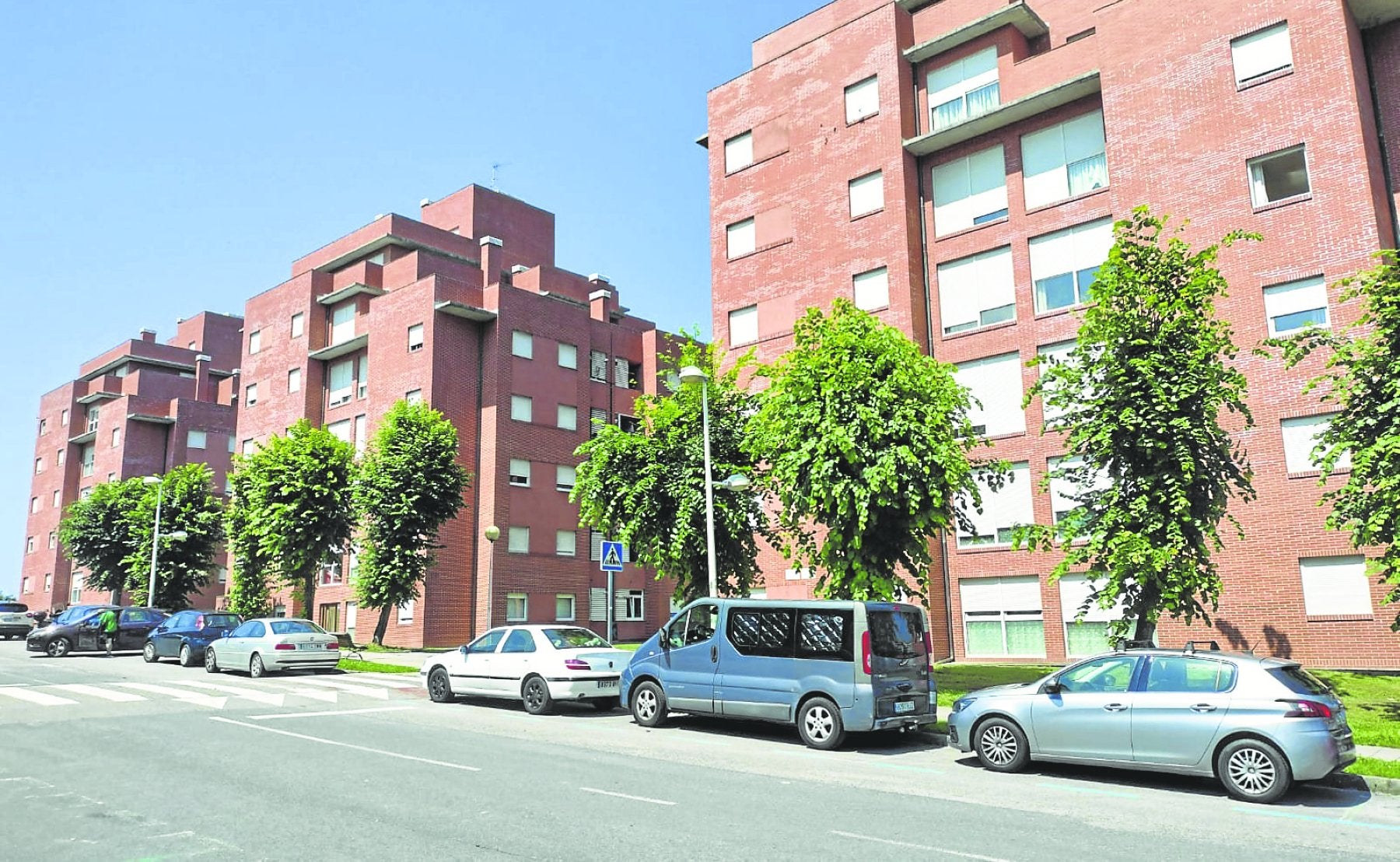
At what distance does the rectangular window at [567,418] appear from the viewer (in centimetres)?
4353

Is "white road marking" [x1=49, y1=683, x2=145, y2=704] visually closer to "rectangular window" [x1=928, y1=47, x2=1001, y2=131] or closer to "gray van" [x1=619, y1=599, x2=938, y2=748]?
"gray van" [x1=619, y1=599, x2=938, y2=748]

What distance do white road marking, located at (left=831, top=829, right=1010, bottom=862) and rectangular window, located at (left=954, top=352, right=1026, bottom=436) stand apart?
68.4 feet

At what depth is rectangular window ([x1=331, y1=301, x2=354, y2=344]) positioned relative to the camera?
150 feet

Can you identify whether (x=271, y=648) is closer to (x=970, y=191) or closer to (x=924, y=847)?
(x=924, y=847)

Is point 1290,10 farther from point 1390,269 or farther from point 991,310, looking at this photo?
point 1390,269

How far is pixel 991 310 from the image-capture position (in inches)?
1116

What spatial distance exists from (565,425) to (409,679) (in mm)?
22287

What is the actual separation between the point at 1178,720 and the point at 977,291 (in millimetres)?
20591

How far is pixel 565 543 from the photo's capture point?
140ft

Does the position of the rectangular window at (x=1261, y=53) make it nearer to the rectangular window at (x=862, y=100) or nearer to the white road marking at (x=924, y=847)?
the rectangular window at (x=862, y=100)

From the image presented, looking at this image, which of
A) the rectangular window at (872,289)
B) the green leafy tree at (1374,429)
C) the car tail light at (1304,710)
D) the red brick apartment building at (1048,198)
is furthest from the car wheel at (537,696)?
the rectangular window at (872,289)

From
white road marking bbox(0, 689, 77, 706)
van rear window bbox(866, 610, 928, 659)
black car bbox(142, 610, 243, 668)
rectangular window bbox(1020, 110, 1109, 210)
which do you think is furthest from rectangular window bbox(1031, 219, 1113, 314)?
white road marking bbox(0, 689, 77, 706)

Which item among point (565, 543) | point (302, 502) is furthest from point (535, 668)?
point (565, 543)

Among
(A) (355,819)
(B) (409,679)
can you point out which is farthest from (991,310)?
(A) (355,819)
